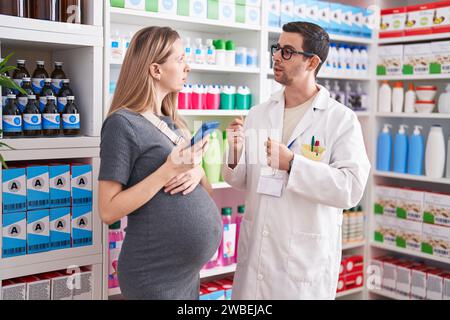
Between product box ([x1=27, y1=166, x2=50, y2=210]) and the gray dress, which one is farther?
product box ([x1=27, y1=166, x2=50, y2=210])

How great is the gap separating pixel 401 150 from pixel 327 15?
1.13m

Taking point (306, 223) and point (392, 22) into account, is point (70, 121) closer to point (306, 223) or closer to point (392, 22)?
point (306, 223)

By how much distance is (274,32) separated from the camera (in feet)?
11.6

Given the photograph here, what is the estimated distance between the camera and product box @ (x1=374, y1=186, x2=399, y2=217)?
3.99 meters

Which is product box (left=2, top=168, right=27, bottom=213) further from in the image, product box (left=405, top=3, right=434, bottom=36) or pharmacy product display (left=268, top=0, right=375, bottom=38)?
product box (left=405, top=3, right=434, bottom=36)

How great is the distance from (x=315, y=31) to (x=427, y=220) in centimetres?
193

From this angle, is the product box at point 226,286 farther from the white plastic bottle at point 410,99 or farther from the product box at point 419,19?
the product box at point 419,19

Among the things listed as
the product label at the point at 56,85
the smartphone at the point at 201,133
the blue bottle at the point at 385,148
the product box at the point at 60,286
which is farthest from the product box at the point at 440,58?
the product box at the point at 60,286

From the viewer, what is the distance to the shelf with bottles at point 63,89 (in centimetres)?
251

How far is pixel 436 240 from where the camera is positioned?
12.2ft

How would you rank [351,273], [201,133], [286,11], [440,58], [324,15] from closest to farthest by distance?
[201,133]
[286,11]
[440,58]
[324,15]
[351,273]

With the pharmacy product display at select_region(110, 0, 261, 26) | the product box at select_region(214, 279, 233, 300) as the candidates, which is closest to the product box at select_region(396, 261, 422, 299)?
the product box at select_region(214, 279, 233, 300)

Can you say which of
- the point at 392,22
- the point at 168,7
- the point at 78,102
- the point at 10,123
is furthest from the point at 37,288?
the point at 392,22

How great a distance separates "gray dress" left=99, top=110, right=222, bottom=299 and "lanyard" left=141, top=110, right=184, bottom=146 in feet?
0.07
